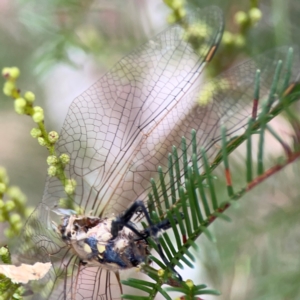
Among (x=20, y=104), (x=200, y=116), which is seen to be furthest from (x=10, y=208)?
(x=200, y=116)

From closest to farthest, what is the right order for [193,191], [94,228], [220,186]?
[193,191]
[94,228]
[220,186]

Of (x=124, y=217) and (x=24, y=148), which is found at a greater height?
(x=24, y=148)

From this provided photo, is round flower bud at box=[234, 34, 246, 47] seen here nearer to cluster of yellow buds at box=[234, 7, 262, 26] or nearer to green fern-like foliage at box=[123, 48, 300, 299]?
cluster of yellow buds at box=[234, 7, 262, 26]

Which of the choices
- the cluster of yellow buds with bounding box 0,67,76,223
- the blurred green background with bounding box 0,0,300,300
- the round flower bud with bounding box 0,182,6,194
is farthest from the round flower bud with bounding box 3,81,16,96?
the blurred green background with bounding box 0,0,300,300

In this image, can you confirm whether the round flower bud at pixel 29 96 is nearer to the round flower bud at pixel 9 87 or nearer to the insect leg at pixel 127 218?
the round flower bud at pixel 9 87

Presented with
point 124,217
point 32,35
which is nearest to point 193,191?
point 124,217

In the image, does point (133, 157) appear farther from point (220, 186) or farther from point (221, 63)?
point (221, 63)

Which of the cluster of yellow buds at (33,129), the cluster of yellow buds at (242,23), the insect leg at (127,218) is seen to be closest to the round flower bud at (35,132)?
the cluster of yellow buds at (33,129)
